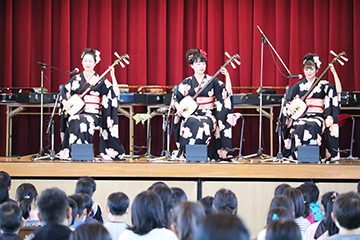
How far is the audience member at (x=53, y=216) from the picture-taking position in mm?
3566

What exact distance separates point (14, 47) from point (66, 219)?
8.00 m

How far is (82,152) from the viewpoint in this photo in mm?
8195

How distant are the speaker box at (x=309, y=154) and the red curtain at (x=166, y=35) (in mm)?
3078

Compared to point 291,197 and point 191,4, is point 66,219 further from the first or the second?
point 191,4

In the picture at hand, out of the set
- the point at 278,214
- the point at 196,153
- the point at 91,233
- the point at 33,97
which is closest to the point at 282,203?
the point at 278,214

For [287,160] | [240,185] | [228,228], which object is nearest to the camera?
[228,228]

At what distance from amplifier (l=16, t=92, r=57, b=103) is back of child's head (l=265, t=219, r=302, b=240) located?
286 inches

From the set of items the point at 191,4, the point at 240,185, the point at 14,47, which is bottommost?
the point at 240,185

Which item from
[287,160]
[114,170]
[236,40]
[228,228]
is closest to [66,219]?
[228,228]

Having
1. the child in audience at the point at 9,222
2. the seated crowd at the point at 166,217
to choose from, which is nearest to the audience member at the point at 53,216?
the seated crowd at the point at 166,217

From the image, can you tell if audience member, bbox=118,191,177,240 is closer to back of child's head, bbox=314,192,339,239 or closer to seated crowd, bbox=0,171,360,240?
seated crowd, bbox=0,171,360,240

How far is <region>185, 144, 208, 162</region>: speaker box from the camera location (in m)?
8.16

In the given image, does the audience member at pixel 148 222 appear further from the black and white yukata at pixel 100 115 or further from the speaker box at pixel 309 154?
the black and white yukata at pixel 100 115

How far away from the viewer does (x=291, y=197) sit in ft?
15.9
